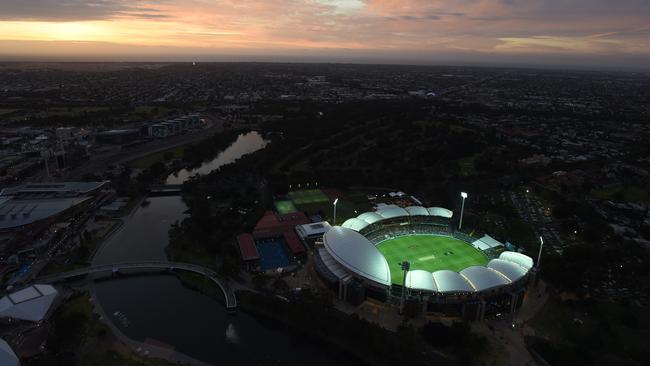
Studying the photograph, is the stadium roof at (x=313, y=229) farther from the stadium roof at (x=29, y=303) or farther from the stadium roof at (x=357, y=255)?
the stadium roof at (x=29, y=303)

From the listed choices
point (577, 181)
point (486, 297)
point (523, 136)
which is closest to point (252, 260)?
point (486, 297)

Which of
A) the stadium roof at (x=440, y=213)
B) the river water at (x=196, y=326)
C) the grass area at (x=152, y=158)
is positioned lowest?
the river water at (x=196, y=326)

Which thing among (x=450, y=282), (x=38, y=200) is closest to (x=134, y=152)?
(x=38, y=200)

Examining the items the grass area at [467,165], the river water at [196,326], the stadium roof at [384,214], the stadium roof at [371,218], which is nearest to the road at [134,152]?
the river water at [196,326]

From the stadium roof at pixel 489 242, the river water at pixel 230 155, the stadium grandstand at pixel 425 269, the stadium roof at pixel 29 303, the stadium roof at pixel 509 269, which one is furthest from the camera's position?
the river water at pixel 230 155

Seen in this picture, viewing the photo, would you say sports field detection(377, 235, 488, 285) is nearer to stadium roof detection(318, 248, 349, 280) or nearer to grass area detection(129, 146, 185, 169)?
stadium roof detection(318, 248, 349, 280)

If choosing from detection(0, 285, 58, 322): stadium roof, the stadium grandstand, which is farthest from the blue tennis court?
detection(0, 285, 58, 322): stadium roof

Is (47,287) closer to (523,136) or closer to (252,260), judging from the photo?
(252,260)
